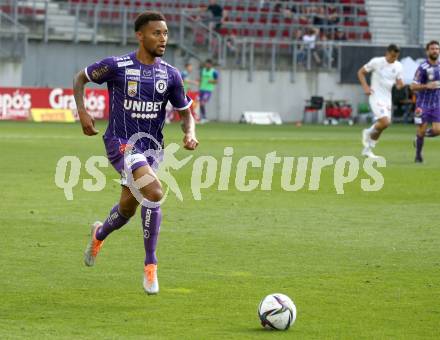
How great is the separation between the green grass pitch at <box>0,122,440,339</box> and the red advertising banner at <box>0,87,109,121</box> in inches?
734

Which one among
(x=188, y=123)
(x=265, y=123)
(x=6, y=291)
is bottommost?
(x=265, y=123)

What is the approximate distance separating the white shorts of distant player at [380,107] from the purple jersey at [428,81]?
3.33ft

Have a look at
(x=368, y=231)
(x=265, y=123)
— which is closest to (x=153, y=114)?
(x=368, y=231)

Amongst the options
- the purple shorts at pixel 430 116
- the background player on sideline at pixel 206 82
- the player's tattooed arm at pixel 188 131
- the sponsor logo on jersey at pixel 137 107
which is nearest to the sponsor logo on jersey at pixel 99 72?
Result: the sponsor logo on jersey at pixel 137 107

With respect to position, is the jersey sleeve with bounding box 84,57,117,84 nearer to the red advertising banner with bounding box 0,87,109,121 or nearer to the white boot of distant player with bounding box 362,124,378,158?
the white boot of distant player with bounding box 362,124,378,158

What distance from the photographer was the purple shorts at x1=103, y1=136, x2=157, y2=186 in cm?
914

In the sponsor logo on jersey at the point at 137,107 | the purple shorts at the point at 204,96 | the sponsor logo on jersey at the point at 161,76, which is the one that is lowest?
the purple shorts at the point at 204,96

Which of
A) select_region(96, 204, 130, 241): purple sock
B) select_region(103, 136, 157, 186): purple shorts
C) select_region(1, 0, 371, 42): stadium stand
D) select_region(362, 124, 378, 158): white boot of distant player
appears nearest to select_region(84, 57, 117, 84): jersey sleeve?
select_region(103, 136, 157, 186): purple shorts

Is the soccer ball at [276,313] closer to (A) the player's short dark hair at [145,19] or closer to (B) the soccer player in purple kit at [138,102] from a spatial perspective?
(B) the soccer player in purple kit at [138,102]

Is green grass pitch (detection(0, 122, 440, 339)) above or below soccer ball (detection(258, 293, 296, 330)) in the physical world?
below

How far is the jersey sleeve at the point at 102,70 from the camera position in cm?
941

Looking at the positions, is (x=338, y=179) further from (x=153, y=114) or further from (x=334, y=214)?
(x=153, y=114)

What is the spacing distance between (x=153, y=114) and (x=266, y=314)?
2423 mm

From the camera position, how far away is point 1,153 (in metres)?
23.2
